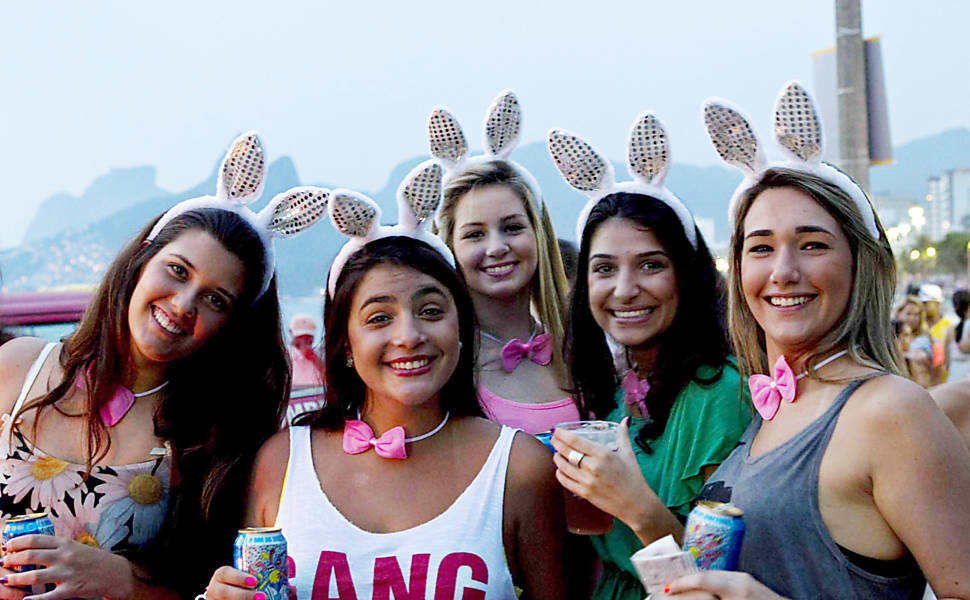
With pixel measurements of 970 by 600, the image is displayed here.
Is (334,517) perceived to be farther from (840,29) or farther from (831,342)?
(840,29)

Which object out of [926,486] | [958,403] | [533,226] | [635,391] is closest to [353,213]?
[635,391]

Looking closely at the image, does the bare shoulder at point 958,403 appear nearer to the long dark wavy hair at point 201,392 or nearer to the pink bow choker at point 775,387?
the pink bow choker at point 775,387

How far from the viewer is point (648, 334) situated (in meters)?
2.82

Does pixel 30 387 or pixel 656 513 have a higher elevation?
pixel 30 387

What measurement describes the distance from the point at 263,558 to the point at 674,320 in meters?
1.53

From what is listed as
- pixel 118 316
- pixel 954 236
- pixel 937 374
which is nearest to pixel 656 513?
pixel 118 316

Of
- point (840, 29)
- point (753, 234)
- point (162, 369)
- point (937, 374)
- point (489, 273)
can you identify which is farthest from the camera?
point (937, 374)

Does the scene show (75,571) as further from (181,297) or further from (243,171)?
(243,171)

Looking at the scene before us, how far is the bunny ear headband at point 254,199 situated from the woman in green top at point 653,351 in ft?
3.19

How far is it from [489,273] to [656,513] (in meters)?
1.54

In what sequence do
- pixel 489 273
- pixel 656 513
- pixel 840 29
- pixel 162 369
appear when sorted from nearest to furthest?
pixel 656 513
pixel 162 369
pixel 489 273
pixel 840 29

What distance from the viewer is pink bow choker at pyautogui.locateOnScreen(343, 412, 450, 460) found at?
249cm

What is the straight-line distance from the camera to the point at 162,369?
2.85 metres

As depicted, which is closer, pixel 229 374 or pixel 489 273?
pixel 229 374
